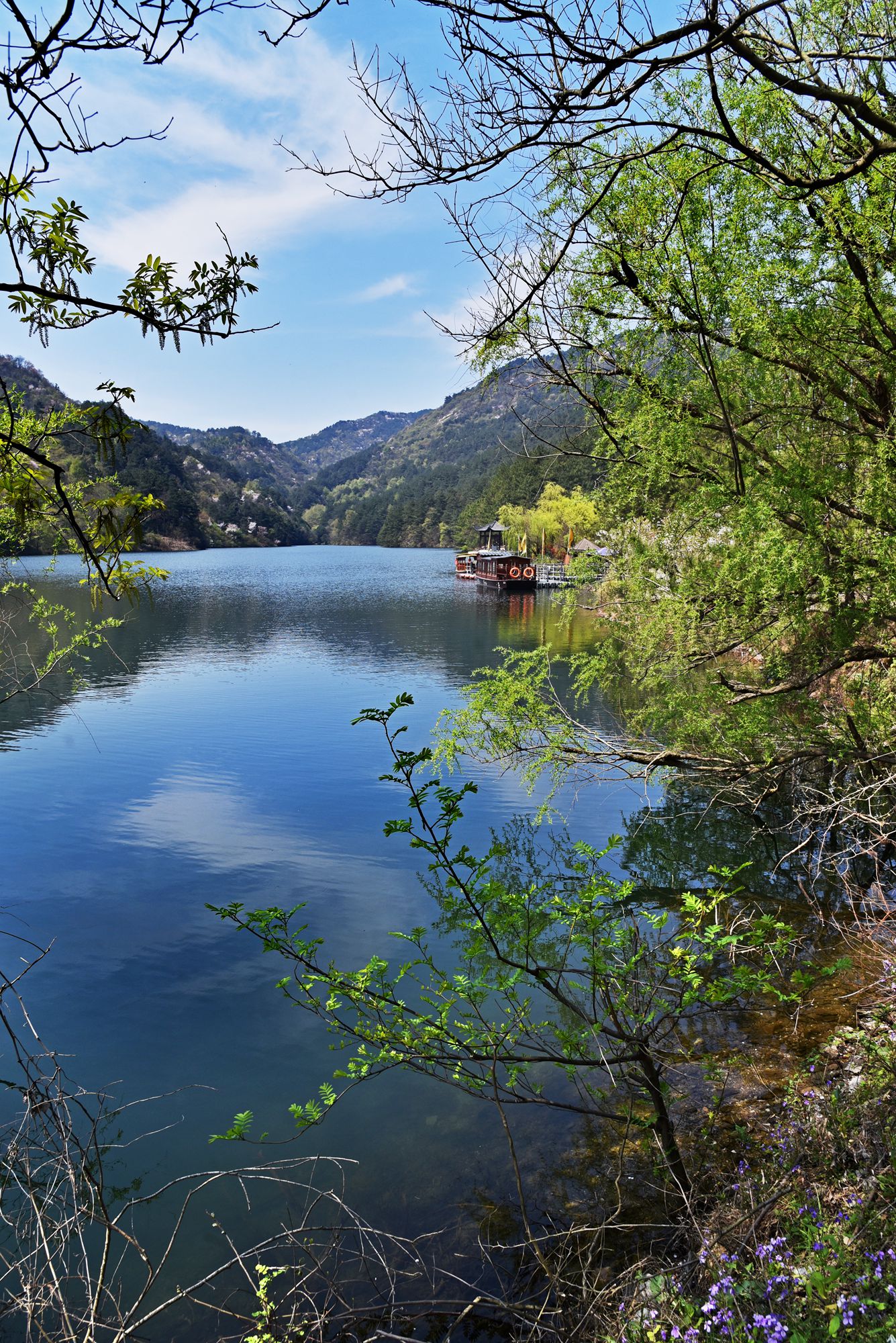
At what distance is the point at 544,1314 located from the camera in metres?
3.94

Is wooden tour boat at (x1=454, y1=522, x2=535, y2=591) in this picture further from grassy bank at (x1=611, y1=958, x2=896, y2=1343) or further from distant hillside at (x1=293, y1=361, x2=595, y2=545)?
grassy bank at (x1=611, y1=958, x2=896, y2=1343)

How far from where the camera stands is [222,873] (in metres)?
11.5

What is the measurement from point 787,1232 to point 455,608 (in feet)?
143

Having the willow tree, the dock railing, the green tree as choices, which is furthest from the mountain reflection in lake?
the dock railing

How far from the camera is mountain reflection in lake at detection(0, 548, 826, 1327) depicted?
6.33 m

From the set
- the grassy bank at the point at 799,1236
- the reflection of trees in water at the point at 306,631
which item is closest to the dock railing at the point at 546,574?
the reflection of trees in water at the point at 306,631

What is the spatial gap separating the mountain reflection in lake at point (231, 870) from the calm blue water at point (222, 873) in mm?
32

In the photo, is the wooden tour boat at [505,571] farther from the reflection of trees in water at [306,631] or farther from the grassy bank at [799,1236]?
the grassy bank at [799,1236]

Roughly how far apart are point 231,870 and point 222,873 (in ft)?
0.50

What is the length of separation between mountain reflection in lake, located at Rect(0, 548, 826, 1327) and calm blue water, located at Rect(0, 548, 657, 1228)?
3cm

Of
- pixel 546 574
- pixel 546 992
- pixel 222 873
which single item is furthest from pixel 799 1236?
pixel 546 574

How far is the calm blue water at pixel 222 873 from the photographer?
638 centimetres

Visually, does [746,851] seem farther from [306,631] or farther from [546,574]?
[546,574]

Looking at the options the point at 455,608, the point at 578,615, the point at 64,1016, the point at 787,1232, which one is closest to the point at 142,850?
the point at 64,1016
